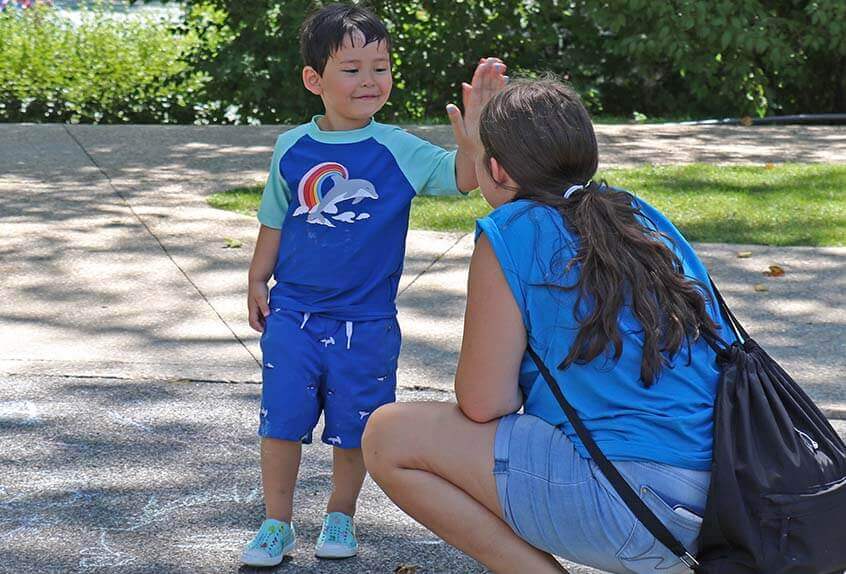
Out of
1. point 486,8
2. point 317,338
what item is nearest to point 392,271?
point 317,338

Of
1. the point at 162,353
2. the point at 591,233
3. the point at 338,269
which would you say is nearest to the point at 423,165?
the point at 338,269

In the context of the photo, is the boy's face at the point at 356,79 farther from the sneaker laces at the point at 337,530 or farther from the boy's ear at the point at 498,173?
the sneaker laces at the point at 337,530

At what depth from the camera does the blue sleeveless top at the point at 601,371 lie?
2.52 m

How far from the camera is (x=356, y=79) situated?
127 inches

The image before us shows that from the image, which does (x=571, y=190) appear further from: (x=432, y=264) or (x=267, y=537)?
(x=432, y=264)

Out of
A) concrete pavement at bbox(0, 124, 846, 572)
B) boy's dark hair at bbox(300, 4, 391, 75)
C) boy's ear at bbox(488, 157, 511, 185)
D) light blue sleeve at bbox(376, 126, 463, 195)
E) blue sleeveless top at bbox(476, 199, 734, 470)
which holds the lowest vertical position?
concrete pavement at bbox(0, 124, 846, 572)

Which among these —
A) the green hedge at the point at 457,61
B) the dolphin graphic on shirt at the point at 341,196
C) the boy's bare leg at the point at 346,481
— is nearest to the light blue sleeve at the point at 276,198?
the dolphin graphic on shirt at the point at 341,196

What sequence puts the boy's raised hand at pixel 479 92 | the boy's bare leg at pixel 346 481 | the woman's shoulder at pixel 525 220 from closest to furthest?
the woman's shoulder at pixel 525 220
the boy's raised hand at pixel 479 92
the boy's bare leg at pixel 346 481

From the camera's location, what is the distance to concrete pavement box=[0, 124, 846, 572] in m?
A: 3.33

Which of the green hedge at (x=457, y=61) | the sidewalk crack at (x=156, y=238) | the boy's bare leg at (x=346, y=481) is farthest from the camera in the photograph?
the green hedge at (x=457, y=61)

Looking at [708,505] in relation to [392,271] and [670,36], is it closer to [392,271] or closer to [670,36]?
[392,271]

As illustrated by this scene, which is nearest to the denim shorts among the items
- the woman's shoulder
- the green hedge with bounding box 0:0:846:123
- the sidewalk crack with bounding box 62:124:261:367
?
the woman's shoulder

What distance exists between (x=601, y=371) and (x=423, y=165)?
0.89 meters

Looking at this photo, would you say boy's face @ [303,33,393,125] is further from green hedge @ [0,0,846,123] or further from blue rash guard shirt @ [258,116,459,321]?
green hedge @ [0,0,846,123]
